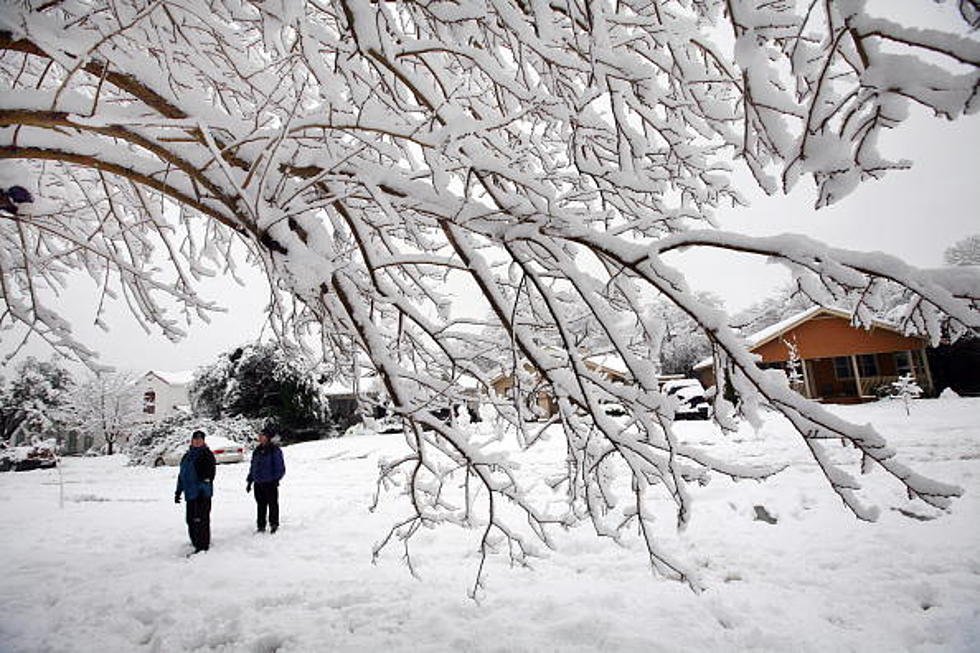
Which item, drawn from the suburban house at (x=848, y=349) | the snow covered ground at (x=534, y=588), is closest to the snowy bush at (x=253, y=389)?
the snow covered ground at (x=534, y=588)

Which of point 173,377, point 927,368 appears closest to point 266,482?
point 927,368

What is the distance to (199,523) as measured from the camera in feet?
20.9

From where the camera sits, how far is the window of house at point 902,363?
23266 mm

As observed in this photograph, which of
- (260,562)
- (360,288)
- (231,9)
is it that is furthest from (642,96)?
(260,562)

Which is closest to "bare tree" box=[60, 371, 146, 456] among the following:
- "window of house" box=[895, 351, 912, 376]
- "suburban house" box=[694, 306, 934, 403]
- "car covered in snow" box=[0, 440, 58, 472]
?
"car covered in snow" box=[0, 440, 58, 472]

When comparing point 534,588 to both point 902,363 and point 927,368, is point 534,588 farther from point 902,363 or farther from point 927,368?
point 902,363

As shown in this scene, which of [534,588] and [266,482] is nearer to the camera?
[534,588]

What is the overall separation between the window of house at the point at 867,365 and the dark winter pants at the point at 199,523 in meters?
29.5

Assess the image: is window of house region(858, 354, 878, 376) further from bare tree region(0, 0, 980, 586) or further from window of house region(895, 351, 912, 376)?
bare tree region(0, 0, 980, 586)

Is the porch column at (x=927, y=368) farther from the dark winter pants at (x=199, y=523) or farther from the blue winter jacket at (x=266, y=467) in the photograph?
the dark winter pants at (x=199, y=523)

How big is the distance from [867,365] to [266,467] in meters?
29.3

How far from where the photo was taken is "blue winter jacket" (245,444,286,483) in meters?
7.25

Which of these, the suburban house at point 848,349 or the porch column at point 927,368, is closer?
the porch column at point 927,368

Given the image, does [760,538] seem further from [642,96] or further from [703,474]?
[642,96]
